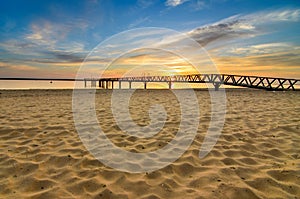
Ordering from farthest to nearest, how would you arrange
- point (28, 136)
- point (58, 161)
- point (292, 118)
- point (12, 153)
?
point (292, 118) < point (28, 136) < point (12, 153) < point (58, 161)

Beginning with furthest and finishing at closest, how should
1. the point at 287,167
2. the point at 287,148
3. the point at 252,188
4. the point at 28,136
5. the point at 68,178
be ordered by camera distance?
the point at 28,136 → the point at 287,148 → the point at 287,167 → the point at 68,178 → the point at 252,188

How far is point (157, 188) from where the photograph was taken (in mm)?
2916

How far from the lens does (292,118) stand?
7262 millimetres

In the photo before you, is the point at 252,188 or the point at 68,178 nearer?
the point at 252,188

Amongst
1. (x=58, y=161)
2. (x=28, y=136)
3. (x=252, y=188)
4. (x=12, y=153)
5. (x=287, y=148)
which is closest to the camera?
(x=252, y=188)

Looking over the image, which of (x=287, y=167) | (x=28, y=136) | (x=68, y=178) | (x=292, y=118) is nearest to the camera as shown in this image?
(x=68, y=178)

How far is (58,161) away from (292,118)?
8046mm

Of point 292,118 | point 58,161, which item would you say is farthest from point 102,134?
point 292,118

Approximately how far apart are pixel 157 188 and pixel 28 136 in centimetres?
414

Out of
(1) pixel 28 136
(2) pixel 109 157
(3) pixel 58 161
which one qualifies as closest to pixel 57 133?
(1) pixel 28 136

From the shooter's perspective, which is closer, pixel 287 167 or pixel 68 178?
pixel 68 178

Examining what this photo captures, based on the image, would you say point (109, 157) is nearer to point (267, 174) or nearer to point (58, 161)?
point (58, 161)

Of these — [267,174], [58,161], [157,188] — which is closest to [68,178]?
[58,161]

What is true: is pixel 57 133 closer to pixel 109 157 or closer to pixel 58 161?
pixel 58 161
